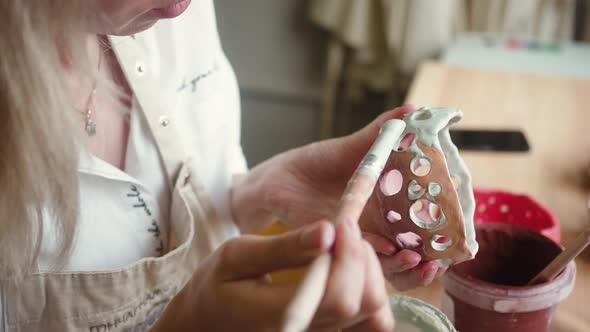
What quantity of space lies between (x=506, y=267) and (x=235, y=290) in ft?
0.95

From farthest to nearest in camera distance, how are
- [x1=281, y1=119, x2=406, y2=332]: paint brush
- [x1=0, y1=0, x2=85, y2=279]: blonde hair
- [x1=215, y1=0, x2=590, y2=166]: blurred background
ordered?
[x1=215, y1=0, x2=590, y2=166]: blurred background < [x1=0, y1=0, x2=85, y2=279]: blonde hair < [x1=281, y1=119, x2=406, y2=332]: paint brush

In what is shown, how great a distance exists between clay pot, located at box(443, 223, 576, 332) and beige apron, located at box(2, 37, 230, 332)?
10.3 inches

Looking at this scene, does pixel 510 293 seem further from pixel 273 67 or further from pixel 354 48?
pixel 273 67

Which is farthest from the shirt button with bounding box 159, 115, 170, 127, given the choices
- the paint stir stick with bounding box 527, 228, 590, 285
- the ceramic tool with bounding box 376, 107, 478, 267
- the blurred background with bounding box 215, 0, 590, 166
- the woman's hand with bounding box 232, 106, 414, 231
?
the blurred background with bounding box 215, 0, 590, 166

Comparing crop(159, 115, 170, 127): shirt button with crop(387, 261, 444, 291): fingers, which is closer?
crop(387, 261, 444, 291): fingers

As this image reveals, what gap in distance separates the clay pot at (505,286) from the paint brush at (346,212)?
0.40 feet

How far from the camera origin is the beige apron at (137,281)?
0.57 metres

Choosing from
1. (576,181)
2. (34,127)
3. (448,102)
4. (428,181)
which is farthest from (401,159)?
(448,102)

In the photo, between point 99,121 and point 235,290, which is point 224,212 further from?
point 235,290

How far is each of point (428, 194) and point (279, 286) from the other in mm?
168

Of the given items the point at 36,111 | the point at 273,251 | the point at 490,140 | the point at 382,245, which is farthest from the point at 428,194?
the point at 490,140

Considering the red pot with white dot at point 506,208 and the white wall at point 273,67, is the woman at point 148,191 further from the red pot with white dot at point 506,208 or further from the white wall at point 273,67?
the white wall at point 273,67

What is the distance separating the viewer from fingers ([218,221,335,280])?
1.09 feet

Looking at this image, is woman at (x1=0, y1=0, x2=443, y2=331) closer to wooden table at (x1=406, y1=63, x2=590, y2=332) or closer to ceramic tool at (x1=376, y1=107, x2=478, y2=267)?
ceramic tool at (x1=376, y1=107, x2=478, y2=267)
